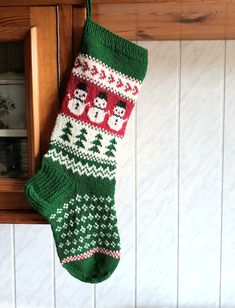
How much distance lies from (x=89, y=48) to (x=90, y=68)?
0.13ft

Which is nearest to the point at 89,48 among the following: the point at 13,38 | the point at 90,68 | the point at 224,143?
the point at 90,68

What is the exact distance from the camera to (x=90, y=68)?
2.94 ft

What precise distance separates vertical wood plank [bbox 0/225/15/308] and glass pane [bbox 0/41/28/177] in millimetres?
417

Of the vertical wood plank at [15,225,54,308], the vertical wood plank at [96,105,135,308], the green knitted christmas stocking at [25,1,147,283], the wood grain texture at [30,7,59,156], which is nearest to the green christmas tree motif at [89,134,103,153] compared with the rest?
the green knitted christmas stocking at [25,1,147,283]

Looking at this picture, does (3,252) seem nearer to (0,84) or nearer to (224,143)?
(0,84)

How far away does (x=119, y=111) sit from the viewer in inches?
36.7

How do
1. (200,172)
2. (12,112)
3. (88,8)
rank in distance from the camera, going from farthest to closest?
1. (200,172)
2. (12,112)
3. (88,8)

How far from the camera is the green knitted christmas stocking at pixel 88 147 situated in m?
0.91

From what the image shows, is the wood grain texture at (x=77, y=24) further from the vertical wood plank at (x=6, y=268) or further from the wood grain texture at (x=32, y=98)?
the vertical wood plank at (x=6, y=268)

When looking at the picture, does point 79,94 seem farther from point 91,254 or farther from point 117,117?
point 91,254

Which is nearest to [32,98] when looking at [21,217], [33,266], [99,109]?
[99,109]

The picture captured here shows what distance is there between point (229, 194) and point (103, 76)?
0.60 metres

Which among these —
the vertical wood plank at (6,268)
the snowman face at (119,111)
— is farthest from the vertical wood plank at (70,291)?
the snowman face at (119,111)

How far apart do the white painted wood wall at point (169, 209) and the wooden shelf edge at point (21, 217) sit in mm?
373
